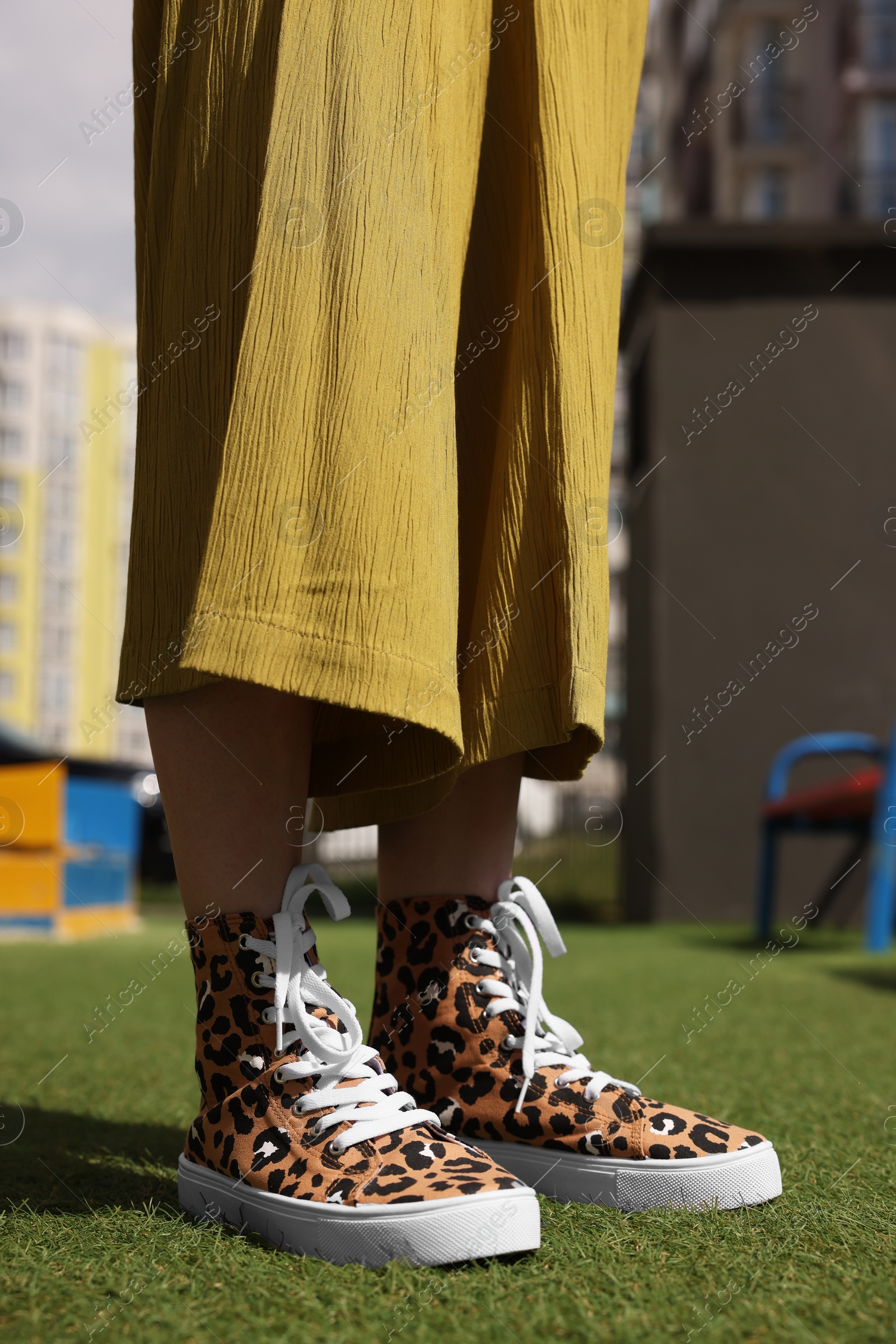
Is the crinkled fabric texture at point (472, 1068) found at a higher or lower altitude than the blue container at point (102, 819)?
higher

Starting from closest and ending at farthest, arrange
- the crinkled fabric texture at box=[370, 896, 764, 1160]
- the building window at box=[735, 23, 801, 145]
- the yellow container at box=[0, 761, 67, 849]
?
the crinkled fabric texture at box=[370, 896, 764, 1160]
the yellow container at box=[0, 761, 67, 849]
the building window at box=[735, 23, 801, 145]

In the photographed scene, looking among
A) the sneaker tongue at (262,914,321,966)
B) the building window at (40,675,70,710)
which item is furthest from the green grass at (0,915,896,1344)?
the building window at (40,675,70,710)

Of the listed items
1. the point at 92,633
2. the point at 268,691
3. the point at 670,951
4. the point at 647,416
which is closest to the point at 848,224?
the point at 647,416

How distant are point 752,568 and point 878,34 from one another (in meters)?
19.6

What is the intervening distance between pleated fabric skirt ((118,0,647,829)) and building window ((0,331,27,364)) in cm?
4373

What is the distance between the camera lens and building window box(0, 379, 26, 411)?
4012cm

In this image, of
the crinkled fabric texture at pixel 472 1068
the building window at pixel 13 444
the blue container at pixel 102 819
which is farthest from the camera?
the building window at pixel 13 444

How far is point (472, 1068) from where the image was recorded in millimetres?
788

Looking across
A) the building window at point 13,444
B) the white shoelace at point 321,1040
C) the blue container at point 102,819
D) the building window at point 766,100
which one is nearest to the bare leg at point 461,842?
the white shoelace at point 321,1040

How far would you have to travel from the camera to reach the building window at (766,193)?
71.8ft

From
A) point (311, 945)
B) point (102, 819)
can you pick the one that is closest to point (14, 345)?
point (102, 819)

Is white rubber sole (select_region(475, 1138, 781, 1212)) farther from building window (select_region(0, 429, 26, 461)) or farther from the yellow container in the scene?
building window (select_region(0, 429, 26, 461))

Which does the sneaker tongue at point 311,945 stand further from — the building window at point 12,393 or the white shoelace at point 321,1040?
the building window at point 12,393

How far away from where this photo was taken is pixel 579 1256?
620mm
